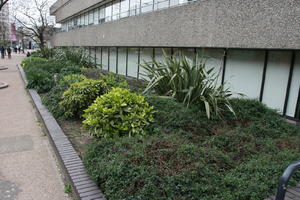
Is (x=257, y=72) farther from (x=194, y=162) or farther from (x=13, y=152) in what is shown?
(x=13, y=152)

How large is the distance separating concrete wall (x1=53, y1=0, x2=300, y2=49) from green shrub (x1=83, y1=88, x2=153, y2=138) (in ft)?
11.7

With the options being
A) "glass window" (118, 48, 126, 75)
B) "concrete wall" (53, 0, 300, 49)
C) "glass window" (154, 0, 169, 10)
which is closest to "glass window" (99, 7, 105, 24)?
"glass window" (118, 48, 126, 75)

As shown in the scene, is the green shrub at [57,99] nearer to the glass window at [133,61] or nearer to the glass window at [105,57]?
the glass window at [133,61]

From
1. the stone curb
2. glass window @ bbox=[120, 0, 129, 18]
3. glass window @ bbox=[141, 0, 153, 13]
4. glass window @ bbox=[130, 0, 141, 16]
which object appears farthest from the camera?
glass window @ bbox=[120, 0, 129, 18]

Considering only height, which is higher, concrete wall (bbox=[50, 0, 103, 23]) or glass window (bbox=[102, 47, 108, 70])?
concrete wall (bbox=[50, 0, 103, 23])

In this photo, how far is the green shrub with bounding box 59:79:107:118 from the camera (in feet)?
21.1

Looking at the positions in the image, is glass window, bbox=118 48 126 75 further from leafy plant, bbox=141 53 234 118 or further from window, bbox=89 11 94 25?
leafy plant, bbox=141 53 234 118

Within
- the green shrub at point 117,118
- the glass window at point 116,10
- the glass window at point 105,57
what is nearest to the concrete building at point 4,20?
the glass window at point 105,57

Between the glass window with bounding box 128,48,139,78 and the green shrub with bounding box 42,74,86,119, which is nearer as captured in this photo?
the green shrub with bounding box 42,74,86,119

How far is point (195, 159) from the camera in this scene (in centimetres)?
348

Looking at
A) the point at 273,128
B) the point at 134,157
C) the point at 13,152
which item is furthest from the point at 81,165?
the point at 273,128

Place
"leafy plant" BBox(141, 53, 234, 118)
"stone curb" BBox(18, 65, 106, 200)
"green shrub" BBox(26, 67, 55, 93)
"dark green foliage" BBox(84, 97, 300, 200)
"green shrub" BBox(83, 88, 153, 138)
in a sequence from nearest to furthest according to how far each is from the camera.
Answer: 1. "dark green foliage" BBox(84, 97, 300, 200)
2. "stone curb" BBox(18, 65, 106, 200)
3. "green shrub" BBox(83, 88, 153, 138)
4. "leafy plant" BBox(141, 53, 234, 118)
5. "green shrub" BBox(26, 67, 55, 93)

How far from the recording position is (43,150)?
5129 mm

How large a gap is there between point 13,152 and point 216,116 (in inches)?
155
